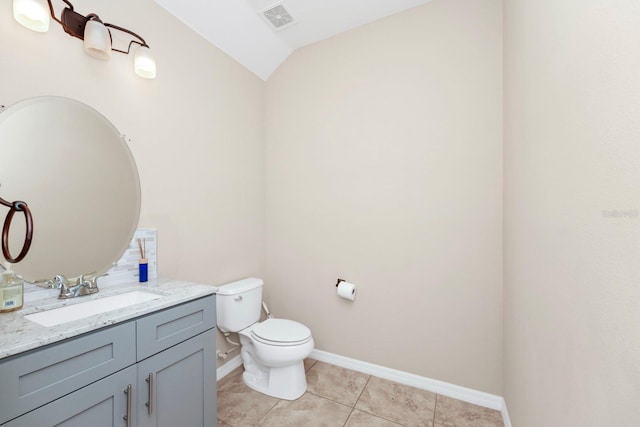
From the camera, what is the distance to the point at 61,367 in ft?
2.90

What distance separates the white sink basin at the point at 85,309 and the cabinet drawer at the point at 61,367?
0.26 meters

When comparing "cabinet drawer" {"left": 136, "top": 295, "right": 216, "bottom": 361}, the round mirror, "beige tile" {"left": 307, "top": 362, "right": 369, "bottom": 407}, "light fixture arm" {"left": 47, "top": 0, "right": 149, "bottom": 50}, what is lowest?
"beige tile" {"left": 307, "top": 362, "right": 369, "bottom": 407}

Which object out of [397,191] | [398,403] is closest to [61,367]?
[398,403]

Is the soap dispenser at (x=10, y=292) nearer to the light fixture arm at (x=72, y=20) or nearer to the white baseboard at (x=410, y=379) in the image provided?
the light fixture arm at (x=72, y=20)

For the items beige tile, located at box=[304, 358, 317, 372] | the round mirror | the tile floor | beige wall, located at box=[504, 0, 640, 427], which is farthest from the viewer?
beige tile, located at box=[304, 358, 317, 372]

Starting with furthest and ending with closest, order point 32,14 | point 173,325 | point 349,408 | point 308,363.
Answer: point 308,363 < point 349,408 < point 173,325 < point 32,14

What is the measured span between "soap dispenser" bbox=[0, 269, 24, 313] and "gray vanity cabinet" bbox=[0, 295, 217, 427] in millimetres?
430

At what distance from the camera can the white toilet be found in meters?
1.79

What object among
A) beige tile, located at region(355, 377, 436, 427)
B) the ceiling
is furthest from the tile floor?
the ceiling

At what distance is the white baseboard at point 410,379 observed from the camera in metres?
1.74

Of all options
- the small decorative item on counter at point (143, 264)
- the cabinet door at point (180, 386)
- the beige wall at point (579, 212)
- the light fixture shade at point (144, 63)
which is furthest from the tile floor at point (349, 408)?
the light fixture shade at point (144, 63)

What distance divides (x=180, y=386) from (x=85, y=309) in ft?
1.90

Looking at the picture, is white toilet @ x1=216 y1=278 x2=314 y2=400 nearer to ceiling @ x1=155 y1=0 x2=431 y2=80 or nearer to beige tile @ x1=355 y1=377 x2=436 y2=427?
beige tile @ x1=355 y1=377 x2=436 y2=427

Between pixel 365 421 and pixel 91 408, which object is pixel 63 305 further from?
pixel 365 421
